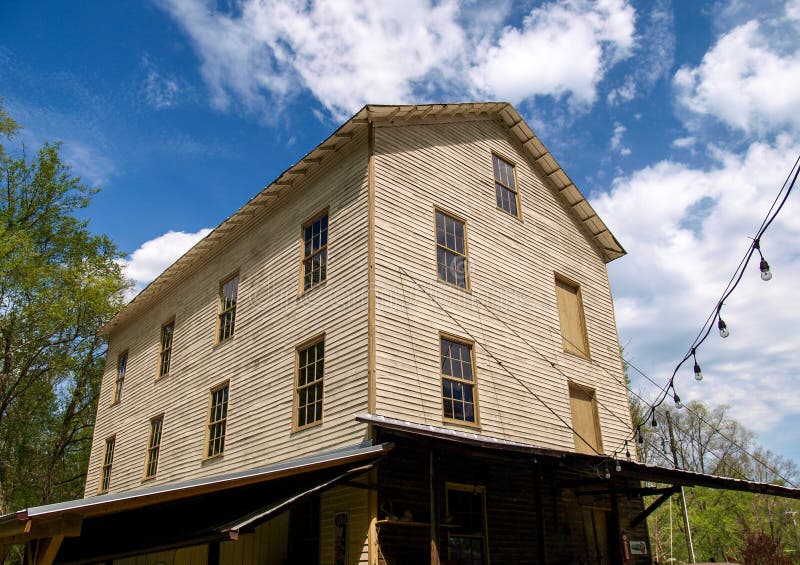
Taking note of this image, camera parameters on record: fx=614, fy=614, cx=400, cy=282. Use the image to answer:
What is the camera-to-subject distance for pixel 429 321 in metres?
12.8

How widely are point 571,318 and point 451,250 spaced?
5.03m

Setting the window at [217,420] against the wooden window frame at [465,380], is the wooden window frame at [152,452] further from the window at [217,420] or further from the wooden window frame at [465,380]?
the wooden window frame at [465,380]

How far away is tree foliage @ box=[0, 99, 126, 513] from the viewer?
1083 inches

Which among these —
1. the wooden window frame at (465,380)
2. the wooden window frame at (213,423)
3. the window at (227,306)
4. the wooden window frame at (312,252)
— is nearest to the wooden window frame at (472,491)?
the wooden window frame at (465,380)

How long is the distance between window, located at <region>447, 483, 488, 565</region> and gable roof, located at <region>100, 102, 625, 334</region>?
797 centimetres

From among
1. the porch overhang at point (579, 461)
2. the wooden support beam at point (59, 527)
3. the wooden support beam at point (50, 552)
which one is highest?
the porch overhang at point (579, 461)

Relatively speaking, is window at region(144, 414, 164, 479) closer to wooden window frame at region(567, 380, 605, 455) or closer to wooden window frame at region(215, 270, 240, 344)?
wooden window frame at region(215, 270, 240, 344)

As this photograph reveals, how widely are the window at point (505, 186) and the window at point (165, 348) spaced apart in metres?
11.2

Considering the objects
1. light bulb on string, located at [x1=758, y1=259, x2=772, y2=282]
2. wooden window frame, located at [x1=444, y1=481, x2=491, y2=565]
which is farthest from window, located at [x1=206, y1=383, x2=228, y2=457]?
light bulb on string, located at [x1=758, y1=259, x2=772, y2=282]

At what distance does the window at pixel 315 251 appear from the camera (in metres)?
14.0

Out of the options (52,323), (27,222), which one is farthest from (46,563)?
(27,222)

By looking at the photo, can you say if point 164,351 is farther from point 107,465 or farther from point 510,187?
point 510,187

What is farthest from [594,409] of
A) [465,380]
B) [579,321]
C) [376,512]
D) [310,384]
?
[376,512]

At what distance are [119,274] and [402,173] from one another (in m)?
24.8
